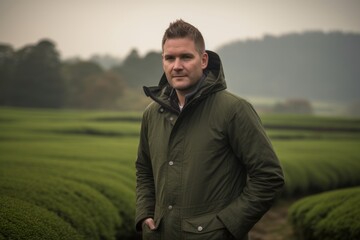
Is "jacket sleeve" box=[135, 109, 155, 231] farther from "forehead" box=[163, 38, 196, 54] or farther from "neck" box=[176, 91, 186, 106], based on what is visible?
"forehead" box=[163, 38, 196, 54]

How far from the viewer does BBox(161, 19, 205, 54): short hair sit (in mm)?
2803

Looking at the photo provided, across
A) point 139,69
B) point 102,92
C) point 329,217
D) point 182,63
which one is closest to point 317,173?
point 329,217

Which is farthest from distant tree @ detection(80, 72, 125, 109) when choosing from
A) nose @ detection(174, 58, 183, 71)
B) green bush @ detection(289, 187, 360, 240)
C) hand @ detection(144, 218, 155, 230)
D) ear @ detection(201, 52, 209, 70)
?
nose @ detection(174, 58, 183, 71)

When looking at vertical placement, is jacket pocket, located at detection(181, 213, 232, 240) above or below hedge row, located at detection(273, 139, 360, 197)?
above

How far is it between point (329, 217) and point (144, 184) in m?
4.45

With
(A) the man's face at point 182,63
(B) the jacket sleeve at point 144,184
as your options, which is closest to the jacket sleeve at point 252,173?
(A) the man's face at point 182,63

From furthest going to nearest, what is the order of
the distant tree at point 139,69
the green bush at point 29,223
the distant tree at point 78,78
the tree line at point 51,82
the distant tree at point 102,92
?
the distant tree at point 139,69, the distant tree at point 102,92, the distant tree at point 78,78, the tree line at point 51,82, the green bush at point 29,223

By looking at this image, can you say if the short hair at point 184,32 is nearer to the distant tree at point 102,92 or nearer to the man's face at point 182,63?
the man's face at point 182,63

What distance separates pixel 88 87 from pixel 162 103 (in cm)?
4951

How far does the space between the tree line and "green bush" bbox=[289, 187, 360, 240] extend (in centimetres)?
3918

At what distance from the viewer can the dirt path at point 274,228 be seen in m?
8.62

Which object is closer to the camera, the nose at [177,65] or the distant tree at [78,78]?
the nose at [177,65]

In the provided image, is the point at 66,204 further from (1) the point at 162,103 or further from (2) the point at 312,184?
(2) the point at 312,184

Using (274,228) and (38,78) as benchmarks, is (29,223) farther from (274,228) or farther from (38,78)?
(38,78)
